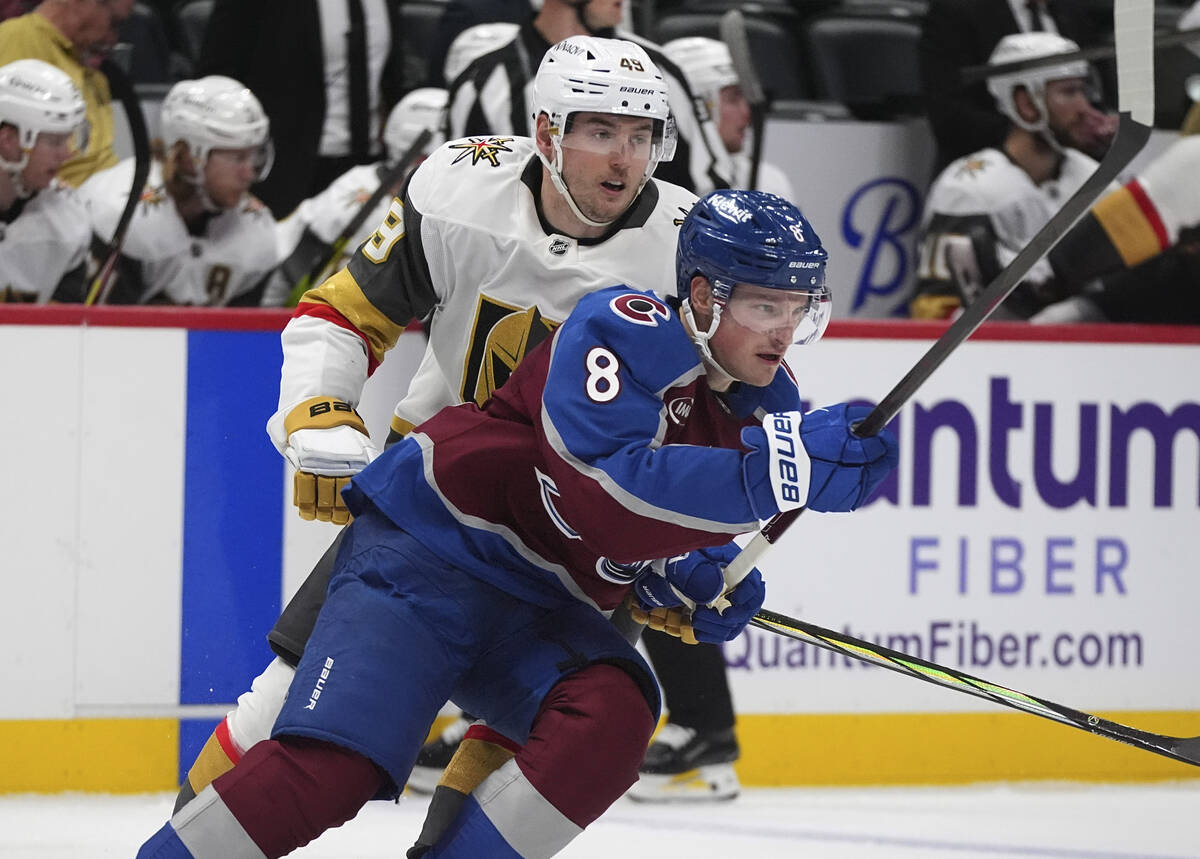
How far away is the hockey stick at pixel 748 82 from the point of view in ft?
15.3

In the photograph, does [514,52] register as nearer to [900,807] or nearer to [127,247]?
[127,247]

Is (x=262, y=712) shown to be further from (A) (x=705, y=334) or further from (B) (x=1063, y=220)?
(B) (x=1063, y=220)

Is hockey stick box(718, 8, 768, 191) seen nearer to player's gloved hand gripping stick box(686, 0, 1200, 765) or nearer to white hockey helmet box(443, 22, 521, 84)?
white hockey helmet box(443, 22, 521, 84)

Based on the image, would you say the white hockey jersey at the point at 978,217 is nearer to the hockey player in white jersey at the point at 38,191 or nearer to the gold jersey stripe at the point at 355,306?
the hockey player in white jersey at the point at 38,191

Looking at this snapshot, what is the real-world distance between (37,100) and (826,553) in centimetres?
204

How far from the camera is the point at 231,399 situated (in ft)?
12.6

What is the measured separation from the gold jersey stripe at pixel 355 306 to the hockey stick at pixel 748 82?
1.78 m

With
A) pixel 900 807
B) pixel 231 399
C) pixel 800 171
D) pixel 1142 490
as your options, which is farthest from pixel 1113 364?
pixel 231 399

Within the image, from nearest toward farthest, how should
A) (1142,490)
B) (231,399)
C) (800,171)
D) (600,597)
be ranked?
(600,597) → (231,399) → (1142,490) → (800,171)

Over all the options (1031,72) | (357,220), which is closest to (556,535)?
(357,220)

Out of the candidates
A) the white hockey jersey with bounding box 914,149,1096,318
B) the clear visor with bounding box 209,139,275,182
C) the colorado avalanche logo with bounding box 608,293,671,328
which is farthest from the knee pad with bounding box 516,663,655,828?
the clear visor with bounding box 209,139,275,182

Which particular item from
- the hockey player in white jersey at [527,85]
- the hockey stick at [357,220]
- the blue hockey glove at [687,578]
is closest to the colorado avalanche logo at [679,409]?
the blue hockey glove at [687,578]

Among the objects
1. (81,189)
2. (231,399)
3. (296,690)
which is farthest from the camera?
(81,189)

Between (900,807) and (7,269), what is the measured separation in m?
2.28
